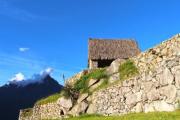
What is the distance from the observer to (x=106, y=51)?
188 feet

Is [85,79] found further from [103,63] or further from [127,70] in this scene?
[103,63]

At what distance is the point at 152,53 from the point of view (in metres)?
33.2

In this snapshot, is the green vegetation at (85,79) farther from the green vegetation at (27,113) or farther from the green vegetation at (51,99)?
the green vegetation at (27,113)

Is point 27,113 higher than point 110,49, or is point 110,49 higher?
point 110,49

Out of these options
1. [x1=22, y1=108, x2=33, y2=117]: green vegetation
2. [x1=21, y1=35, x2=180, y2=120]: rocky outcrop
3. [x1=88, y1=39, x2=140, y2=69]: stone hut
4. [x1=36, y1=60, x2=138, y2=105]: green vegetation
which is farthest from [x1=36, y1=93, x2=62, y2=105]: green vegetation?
[x1=88, y1=39, x2=140, y2=69]: stone hut

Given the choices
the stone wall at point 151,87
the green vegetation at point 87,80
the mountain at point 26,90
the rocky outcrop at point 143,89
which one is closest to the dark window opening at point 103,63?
the green vegetation at point 87,80

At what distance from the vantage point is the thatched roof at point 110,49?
56781 mm

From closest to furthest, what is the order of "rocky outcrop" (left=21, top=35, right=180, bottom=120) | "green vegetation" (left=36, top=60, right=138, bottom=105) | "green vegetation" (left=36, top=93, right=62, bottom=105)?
"rocky outcrop" (left=21, top=35, right=180, bottom=120) < "green vegetation" (left=36, top=60, right=138, bottom=105) < "green vegetation" (left=36, top=93, right=62, bottom=105)

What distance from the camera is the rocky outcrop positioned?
93.1 ft

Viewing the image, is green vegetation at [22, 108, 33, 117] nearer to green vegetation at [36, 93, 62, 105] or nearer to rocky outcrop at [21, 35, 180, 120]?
green vegetation at [36, 93, 62, 105]

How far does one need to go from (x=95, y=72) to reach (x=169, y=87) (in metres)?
16.4

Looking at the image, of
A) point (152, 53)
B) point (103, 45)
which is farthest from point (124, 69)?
point (103, 45)

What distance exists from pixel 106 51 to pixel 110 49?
86 cm

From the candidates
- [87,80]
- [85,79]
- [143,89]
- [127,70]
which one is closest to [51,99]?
[85,79]
